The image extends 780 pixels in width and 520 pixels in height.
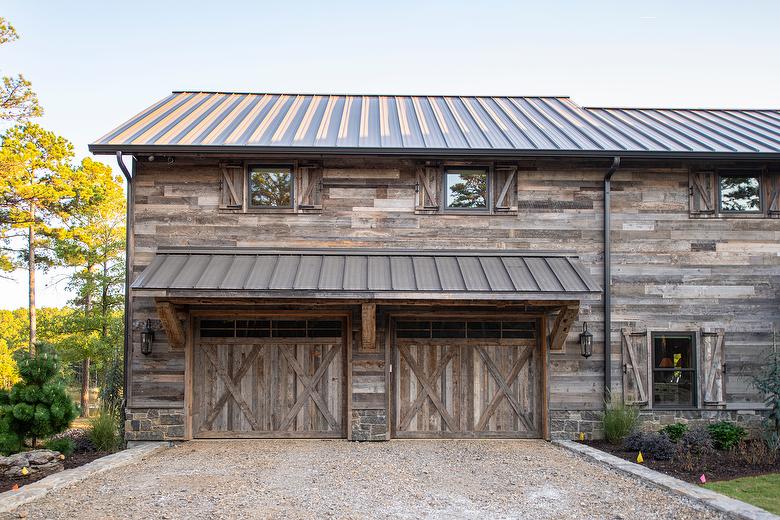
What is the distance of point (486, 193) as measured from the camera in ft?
32.9

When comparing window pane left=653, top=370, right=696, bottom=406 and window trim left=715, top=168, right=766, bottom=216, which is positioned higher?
window trim left=715, top=168, right=766, bottom=216

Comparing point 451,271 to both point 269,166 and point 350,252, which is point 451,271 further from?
point 269,166

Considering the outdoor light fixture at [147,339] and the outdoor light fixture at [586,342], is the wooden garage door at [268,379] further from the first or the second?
the outdoor light fixture at [586,342]

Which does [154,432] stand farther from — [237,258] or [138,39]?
[138,39]

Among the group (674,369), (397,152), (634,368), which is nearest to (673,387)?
(674,369)

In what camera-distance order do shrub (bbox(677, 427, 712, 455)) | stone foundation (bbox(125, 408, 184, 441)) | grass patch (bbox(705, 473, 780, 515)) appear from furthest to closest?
stone foundation (bbox(125, 408, 184, 441)), shrub (bbox(677, 427, 712, 455)), grass patch (bbox(705, 473, 780, 515))

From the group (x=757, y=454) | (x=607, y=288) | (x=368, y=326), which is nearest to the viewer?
(x=757, y=454)

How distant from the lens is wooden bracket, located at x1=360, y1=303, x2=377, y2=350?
8836 mm

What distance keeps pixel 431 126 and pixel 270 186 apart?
11.8 feet

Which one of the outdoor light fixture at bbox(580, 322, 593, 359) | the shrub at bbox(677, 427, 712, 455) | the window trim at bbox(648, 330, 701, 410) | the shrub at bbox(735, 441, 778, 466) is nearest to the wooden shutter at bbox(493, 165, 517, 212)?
the outdoor light fixture at bbox(580, 322, 593, 359)

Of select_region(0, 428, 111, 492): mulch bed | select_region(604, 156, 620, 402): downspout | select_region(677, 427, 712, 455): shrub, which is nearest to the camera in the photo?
select_region(0, 428, 111, 492): mulch bed

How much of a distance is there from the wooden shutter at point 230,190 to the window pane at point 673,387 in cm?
829

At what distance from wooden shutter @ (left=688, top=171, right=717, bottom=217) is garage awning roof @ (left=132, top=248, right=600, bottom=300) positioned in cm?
264

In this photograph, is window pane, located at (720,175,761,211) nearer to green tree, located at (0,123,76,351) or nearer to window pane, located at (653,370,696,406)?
window pane, located at (653,370,696,406)
